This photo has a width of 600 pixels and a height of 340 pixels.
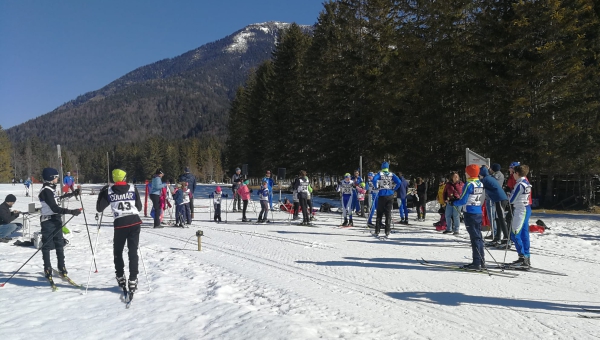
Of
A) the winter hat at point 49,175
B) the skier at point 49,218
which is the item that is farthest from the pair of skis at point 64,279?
the winter hat at point 49,175

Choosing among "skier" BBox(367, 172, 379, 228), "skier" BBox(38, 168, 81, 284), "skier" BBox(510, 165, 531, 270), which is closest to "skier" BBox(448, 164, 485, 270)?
"skier" BBox(510, 165, 531, 270)

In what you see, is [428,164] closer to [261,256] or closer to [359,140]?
[359,140]

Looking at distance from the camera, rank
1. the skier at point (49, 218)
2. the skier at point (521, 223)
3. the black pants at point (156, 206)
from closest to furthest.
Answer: the skier at point (49, 218), the skier at point (521, 223), the black pants at point (156, 206)

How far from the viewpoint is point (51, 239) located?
7.93 metres

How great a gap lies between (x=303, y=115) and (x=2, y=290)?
97.2ft

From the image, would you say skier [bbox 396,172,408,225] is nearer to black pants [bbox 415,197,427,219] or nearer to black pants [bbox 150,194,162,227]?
black pants [bbox 415,197,427,219]

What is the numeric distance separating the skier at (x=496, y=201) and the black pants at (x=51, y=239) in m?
9.42

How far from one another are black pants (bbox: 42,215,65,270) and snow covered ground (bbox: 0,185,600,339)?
21.5 inches

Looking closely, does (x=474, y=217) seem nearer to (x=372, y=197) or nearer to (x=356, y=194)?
(x=372, y=197)

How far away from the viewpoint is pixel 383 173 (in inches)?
494

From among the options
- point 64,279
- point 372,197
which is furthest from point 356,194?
point 64,279

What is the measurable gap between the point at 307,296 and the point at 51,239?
17.1 feet

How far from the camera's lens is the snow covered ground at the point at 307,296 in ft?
17.7

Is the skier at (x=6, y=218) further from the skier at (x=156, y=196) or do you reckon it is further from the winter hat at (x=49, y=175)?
the winter hat at (x=49, y=175)
